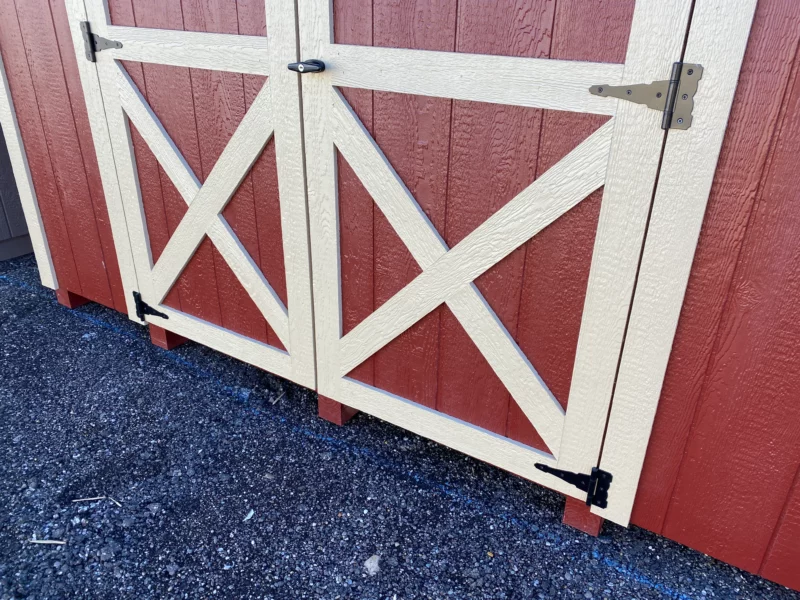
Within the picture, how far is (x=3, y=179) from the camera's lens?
13.9 feet

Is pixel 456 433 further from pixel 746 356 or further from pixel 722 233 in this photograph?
pixel 722 233

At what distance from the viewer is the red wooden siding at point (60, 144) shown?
2.93 m

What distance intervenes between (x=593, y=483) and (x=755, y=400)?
0.62 metres

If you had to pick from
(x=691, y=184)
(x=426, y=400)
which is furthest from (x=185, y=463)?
(x=691, y=184)

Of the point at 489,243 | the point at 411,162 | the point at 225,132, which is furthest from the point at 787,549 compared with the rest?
the point at 225,132

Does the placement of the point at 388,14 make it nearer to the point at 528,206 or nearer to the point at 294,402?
the point at 528,206

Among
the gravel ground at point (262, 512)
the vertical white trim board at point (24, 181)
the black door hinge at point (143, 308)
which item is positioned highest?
the vertical white trim board at point (24, 181)

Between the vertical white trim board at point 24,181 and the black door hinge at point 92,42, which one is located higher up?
the black door hinge at point 92,42

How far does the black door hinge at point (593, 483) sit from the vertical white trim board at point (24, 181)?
3346 millimetres

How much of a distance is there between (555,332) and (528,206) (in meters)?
0.44

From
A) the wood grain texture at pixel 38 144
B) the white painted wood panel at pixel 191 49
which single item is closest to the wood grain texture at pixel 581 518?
the white painted wood panel at pixel 191 49

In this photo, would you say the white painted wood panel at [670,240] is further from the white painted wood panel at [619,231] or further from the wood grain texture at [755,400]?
the wood grain texture at [755,400]

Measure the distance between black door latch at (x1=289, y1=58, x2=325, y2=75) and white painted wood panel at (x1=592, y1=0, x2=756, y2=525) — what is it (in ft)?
3.91

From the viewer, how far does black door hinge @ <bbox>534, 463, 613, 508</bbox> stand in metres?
2.05
